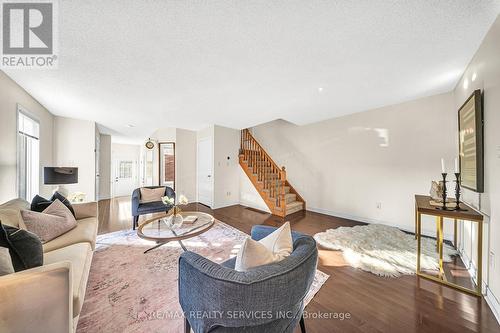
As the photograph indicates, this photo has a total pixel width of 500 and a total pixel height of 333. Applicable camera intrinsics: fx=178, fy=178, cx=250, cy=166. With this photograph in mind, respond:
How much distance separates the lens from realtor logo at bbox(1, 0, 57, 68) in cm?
130

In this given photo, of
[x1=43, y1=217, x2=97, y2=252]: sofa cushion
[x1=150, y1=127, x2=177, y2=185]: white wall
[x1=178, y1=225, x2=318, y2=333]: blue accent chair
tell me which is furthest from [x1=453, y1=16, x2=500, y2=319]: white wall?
[x1=150, y1=127, x2=177, y2=185]: white wall

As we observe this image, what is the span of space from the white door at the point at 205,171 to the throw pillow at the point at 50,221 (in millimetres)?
3116

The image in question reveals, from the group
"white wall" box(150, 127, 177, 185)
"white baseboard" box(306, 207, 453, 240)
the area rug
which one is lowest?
the area rug

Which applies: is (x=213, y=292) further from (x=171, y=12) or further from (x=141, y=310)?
(x=171, y=12)

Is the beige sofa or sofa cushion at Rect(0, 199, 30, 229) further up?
sofa cushion at Rect(0, 199, 30, 229)

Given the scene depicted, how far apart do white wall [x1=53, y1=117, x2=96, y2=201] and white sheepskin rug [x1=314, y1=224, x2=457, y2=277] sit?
520cm

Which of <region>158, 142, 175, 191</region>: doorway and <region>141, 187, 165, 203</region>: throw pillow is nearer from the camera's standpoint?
<region>141, 187, 165, 203</region>: throw pillow

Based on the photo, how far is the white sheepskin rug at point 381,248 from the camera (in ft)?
6.91

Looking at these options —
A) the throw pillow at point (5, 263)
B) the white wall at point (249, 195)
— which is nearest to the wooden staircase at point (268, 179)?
the white wall at point (249, 195)

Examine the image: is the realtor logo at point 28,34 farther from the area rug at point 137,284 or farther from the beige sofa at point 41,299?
the area rug at point 137,284

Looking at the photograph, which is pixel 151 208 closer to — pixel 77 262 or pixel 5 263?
pixel 77 262

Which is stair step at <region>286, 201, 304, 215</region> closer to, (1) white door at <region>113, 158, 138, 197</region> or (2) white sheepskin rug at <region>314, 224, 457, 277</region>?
(2) white sheepskin rug at <region>314, 224, 457, 277</region>

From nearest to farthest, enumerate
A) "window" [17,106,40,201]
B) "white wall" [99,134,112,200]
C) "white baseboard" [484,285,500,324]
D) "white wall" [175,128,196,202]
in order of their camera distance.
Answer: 1. "white baseboard" [484,285,500,324]
2. "window" [17,106,40,201]
3. "white wall" [175,128,196,202]
4. "white wall" [99,134,112,200]

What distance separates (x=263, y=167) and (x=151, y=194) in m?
2.96
